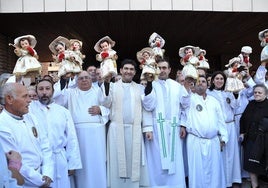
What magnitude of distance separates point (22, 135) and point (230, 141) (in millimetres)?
4437

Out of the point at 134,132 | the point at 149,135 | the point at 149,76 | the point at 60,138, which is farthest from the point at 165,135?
the point at 60,138

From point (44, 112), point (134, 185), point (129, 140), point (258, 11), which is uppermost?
point (258, 11)

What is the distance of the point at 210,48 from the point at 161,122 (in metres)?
11.0

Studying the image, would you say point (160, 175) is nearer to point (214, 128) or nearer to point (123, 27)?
point (214, 128)

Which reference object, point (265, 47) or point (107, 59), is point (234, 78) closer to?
point (265, 47)

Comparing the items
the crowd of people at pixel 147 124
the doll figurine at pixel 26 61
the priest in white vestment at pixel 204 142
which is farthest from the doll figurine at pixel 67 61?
the priest in white vestment at pixel 204 142

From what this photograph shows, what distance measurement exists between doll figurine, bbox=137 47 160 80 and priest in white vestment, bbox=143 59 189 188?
222 millimetres

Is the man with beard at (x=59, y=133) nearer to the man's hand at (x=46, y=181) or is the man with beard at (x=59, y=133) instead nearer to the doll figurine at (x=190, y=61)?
the man's hand at (x=46, y=181)

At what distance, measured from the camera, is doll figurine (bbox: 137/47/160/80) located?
624cm

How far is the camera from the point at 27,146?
4270mm

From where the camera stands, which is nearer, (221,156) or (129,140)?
(129,140)

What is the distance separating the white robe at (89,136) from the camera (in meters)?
6.35

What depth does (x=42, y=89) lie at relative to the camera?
18.8 feet

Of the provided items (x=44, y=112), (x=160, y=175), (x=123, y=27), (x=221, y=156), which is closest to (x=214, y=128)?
(x=221, y=156)
